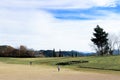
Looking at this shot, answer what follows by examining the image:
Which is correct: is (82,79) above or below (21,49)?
below

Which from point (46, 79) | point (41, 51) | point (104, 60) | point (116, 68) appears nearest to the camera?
point (46, 79)

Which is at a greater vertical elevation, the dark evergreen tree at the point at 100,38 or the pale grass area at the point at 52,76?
the dark evergreen tree at the point at 100,38

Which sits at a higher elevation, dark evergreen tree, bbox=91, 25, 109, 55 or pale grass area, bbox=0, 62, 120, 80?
dark evergreen tree, bbox=91, 25, 109, 55

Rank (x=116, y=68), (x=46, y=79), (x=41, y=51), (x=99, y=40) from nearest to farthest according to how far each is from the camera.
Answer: (x=46, y=79), (x=116, y=68), (x=99, y=40), (x=41, y=51)

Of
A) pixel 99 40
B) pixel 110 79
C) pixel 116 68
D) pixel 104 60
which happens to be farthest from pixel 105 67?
pixel 99 40

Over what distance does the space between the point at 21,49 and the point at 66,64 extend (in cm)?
4166

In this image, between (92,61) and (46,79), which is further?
(92,61)

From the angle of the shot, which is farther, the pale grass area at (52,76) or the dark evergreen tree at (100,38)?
the dark evergreen tree at (100,38)

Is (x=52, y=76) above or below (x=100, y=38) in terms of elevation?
below

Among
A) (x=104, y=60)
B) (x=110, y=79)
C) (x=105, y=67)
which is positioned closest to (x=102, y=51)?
(x=104, y=60)

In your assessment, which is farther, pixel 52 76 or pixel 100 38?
pixel 100 38

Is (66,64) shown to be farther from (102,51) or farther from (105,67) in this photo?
(102,51)

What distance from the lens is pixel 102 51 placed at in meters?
102

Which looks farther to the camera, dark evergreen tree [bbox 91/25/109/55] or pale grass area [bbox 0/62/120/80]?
dark evergreen tree [bbox 91/25/109/55]
